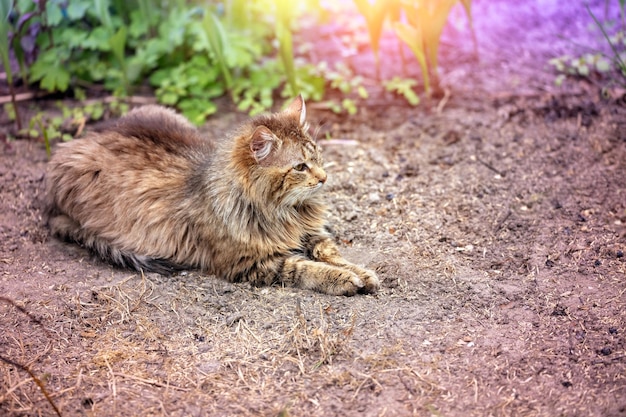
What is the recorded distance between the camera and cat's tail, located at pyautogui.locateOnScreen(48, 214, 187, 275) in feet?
11.7

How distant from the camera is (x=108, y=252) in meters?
3.63

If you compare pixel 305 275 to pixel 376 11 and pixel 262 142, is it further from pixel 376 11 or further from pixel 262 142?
pixel 376 11

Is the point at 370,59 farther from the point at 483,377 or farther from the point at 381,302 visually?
the point at 483,377

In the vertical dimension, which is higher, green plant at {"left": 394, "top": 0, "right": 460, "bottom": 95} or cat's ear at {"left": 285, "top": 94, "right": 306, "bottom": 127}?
green plant at {"left": 394, "top": 0, "right": 460, "bottom": 95}

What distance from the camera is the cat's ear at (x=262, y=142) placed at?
315 cm

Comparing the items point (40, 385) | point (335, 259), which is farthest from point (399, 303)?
point (40, 385)

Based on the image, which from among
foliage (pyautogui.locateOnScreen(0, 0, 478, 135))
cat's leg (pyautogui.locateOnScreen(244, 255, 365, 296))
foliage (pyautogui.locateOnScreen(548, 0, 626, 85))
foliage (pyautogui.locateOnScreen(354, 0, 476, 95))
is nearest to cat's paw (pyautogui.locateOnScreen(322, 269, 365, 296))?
cat's leg (pyautogui.locateOnScreen(244, 255, 365, 296))

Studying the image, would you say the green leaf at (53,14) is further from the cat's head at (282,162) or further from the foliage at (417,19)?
the cat's head at (282,162)

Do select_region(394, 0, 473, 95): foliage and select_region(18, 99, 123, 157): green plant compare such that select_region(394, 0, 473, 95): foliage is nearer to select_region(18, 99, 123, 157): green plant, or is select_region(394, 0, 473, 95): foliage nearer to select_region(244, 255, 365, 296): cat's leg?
select_region(244, 255, 365, 296): cat's leg

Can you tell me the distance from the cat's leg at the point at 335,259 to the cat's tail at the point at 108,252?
769 millimetres

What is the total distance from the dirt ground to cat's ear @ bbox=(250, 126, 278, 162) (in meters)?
0.73

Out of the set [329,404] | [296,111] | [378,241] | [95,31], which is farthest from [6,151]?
[329,404]

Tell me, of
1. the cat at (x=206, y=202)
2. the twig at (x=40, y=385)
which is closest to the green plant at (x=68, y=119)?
the cat at (x=206, y=202)

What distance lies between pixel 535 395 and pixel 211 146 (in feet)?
A: 7.81
